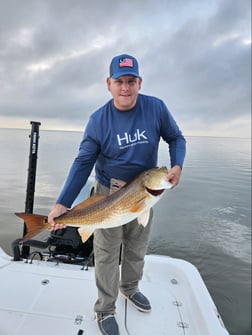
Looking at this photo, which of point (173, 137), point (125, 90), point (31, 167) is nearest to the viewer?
point (125, 90)

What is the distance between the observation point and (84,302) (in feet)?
8.16

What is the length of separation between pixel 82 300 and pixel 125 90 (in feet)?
6.33

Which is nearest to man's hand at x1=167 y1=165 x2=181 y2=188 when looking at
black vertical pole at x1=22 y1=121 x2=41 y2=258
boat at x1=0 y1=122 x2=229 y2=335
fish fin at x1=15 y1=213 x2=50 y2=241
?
fish fin at x1=15 y1=213 x2=50 y2=241

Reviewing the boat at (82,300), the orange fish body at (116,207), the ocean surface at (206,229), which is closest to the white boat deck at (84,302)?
the boat at (82,300)

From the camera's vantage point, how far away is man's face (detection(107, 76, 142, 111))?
2.02m

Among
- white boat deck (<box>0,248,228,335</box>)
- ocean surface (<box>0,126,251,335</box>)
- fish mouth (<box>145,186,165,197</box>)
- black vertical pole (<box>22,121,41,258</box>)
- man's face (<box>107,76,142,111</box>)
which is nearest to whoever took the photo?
fish mouth (<box>145,186,165,197</box>)

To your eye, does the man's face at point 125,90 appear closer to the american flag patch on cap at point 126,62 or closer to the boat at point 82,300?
the american flag patch on cap at point 126,62

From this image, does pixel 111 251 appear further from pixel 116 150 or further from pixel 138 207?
pixel 116 150

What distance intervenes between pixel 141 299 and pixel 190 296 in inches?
20.1

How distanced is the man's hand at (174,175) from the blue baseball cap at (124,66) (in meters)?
0.76

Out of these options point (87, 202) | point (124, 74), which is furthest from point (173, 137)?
point (87, 202)

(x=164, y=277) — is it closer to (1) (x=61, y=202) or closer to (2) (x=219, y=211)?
(1) (x=61, y=202)

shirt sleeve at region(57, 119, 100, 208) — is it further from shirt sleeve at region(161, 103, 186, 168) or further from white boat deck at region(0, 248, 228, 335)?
white boat deck at region(0, 248, 228, 335)

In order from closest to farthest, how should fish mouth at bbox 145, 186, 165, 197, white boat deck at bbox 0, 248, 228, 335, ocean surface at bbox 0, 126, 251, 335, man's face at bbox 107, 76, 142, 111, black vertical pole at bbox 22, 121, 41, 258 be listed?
fish mouth at bbox 145, 186, 165, 197
man's face at bbox 107, 76, 142, 111
white boat deck at bbox 0, 248, 228, 335
black vertical pole at bbox 22, 121, 41, 258
ocean surface at bbox 0, 126, 251, 335
